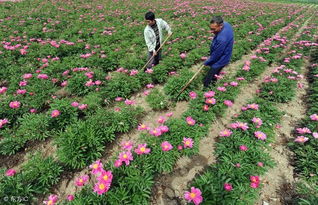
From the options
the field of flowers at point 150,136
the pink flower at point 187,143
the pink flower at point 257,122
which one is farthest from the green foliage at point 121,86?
the pink flower at point 257,122

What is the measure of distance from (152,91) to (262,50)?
540cm

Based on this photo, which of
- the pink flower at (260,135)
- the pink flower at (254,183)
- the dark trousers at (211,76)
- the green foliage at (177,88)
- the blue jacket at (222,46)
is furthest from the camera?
the green foliage at (177,88)

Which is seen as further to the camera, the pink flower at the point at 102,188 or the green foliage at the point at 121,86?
the green foliage at the point at 121,86

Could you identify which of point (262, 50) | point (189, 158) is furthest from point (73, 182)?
point (262, 50)

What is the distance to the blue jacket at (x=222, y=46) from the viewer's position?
3.58m

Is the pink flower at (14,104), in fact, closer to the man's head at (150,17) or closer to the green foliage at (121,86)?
the green foliage at (121,86)

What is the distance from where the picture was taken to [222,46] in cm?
365

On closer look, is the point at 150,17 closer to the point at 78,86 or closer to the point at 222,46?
the point at 222,46

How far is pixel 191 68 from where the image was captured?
612cm


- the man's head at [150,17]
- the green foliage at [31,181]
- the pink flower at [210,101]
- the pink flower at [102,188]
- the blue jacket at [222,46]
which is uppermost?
the man's head at [150,17]

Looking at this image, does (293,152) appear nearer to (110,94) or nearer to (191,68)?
(191,68)

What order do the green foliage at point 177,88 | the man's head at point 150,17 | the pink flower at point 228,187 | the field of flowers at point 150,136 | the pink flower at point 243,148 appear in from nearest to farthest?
the pink flower at point 228,187 → the field of flowers at point 150,136 → the pink flower at point 243,148 → the man's head at point 150,17 → the green foliage at point 177,88

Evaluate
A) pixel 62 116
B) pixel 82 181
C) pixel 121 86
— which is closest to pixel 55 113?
pixel 62 116

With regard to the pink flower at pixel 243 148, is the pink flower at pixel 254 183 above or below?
below
